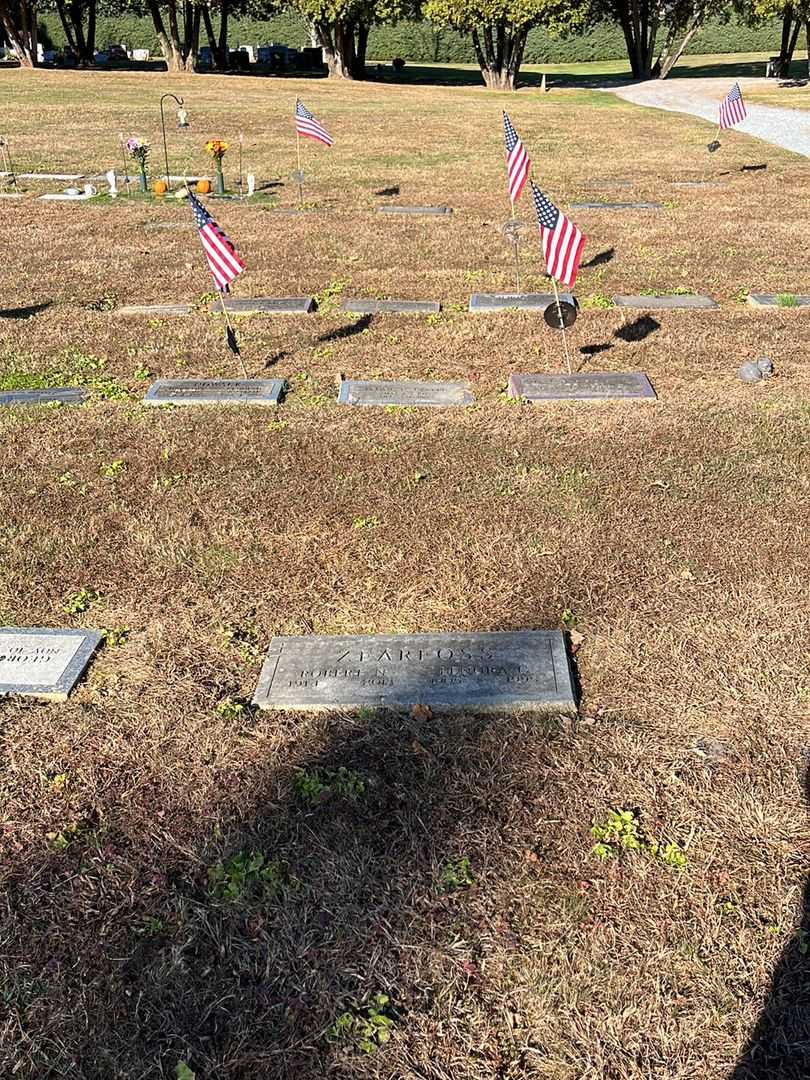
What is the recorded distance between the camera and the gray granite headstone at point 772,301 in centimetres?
1027

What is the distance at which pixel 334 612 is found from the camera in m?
5.00

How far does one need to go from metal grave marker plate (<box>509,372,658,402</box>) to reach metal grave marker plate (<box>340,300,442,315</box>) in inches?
98.2

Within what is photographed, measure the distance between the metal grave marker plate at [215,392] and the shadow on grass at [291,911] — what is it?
4.37m

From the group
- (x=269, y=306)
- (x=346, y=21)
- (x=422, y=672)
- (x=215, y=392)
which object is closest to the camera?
(x=422, y=672)

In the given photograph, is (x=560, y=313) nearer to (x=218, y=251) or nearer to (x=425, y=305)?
(x=425, y=305)

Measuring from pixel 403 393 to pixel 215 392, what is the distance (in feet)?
5.62

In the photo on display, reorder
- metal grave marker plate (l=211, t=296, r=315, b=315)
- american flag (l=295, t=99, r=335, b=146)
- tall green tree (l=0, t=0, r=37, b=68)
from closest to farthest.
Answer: metal grave marker plate (l=211, t=296, r=315, b=315)
american flag (l=295, t=99, r=335, b=146)
tall green tree (l=0, t=0, r=37, b=68)

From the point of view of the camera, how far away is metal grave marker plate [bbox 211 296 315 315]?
10.2 metres

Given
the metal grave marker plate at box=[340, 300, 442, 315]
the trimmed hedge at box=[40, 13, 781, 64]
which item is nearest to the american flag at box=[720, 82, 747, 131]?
the metal grave marker plate at box=[340, 300, 442, 315]

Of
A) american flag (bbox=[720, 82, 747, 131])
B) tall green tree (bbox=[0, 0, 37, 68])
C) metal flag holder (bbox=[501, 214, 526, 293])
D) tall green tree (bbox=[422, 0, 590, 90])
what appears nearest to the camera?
metal flag holder (bbox=[501, 214, 526, 293])

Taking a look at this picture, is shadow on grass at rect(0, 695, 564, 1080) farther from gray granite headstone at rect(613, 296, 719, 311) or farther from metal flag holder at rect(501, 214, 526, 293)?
metal flag holder at rect(501, 214, 526, 293)

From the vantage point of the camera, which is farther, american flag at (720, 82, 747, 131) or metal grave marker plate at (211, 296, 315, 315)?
american flag at (720, 82, 747, 131)

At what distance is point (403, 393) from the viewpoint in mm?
7988

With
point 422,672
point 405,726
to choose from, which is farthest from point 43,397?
point 405,726
